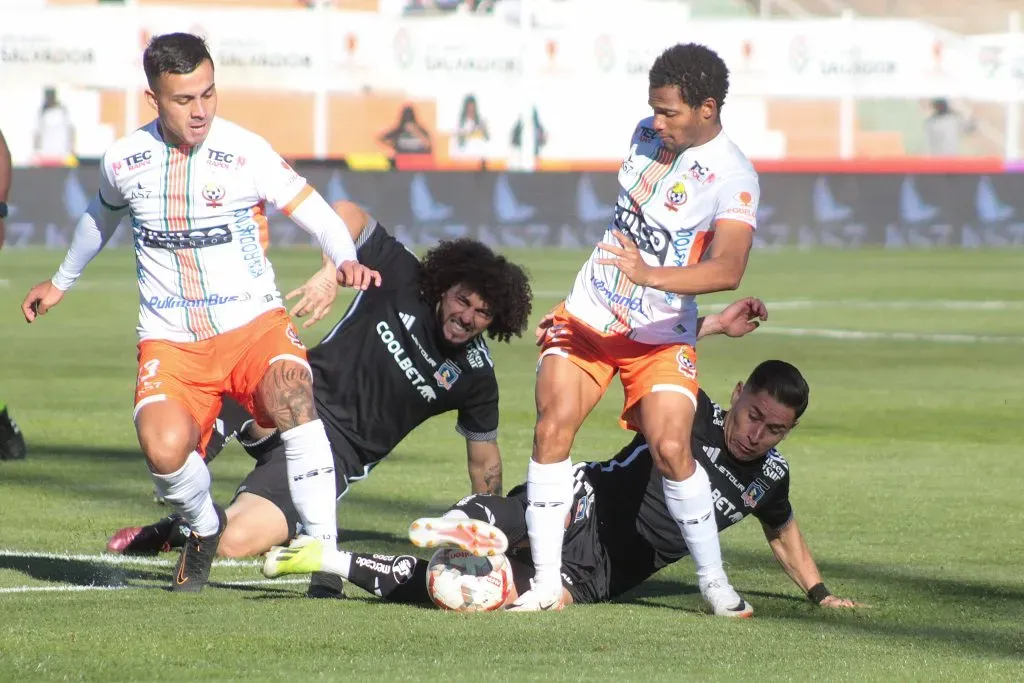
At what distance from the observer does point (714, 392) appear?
14508 millimetres

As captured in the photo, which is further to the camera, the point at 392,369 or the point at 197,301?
the point at 392,369

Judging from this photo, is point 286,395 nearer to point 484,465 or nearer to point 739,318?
point 484,465

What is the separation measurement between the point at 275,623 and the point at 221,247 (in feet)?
5.24

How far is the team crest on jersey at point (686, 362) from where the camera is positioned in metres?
7.30

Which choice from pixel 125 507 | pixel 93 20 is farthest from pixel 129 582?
pixel 93 20

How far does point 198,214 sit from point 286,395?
2.56 feet

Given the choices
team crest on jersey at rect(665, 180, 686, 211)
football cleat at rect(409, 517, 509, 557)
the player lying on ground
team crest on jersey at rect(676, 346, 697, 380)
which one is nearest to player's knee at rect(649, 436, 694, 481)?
team crest on jersey at rect(676, 346, 697, 380)

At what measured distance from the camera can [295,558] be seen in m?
6.83

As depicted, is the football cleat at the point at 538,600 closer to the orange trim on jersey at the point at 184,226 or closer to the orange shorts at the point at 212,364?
the orange shorts at the point at 212,364

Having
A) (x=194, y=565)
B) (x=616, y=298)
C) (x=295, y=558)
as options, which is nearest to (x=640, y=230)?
(x=616, y=298)

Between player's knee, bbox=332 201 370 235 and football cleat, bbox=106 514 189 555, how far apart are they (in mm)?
1518

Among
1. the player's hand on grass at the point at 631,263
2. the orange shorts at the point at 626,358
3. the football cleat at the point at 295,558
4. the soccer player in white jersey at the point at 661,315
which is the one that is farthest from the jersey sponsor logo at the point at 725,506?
the football cleat at the point at 295,558

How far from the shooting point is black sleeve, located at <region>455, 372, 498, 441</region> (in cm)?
836

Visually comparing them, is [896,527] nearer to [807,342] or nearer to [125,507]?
[125,507]
